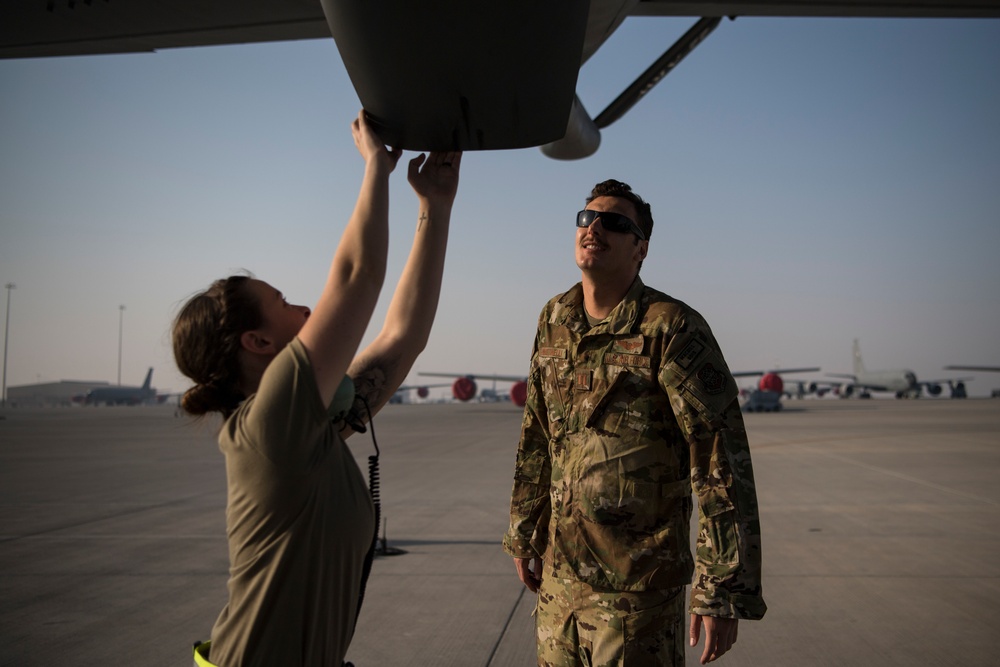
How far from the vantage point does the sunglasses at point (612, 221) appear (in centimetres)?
248

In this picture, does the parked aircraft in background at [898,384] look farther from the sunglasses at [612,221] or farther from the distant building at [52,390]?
the distant building at [52,390]

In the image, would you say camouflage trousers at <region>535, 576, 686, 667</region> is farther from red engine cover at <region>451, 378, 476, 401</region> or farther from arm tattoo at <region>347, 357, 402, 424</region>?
red engine cover at <region>451, 378, 476, 401</region>

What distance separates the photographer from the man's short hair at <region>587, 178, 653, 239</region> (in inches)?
101

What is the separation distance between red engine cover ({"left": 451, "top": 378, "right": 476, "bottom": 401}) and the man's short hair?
35903 mm

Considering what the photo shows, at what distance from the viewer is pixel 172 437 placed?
18.1m

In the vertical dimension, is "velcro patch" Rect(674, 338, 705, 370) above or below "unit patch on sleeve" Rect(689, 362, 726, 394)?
above

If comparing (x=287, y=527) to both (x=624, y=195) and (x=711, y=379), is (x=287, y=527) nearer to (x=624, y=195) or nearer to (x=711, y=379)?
(x=711, y=379)

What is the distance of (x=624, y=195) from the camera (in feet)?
8.39

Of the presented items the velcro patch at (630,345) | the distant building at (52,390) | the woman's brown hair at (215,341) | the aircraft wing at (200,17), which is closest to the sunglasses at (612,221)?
the velcro patch at (630,345)

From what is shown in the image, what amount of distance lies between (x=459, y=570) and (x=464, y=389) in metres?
34.4

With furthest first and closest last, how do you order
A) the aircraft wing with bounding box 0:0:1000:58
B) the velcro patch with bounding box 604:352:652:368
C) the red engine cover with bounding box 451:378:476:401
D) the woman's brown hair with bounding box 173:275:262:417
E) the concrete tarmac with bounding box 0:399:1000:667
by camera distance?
the red engine cover with bounding box 451:378:476:401 → the concrete tarmac with bounding box 0:399:1000:667 → the aircraft wing with bounding box 0:0:1000:58 → the velcro patch with bounding box 604:352:652:368 → the woman's brown hair with bounding box 173:275:262:417

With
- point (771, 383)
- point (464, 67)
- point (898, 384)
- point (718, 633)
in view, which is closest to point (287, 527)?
point (464, 67)

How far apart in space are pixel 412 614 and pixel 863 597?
2.58 metres

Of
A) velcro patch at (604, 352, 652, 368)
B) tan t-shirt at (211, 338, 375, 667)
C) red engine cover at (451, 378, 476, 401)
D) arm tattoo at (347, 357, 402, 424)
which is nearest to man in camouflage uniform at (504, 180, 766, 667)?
velcro patch at (604, 352, 652, 368)
